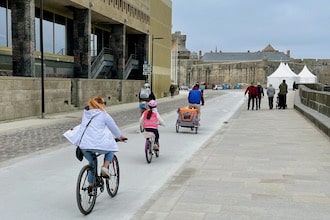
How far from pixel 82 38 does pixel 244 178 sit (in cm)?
2580

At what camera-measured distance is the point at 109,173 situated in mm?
6820

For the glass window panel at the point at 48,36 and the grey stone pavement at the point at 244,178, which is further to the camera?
the glass window panel at the point at 48,36

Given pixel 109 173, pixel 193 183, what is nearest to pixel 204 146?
pixel 193 183

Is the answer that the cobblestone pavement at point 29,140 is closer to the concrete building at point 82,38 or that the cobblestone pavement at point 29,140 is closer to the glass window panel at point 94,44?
the concrete building at point 82,38

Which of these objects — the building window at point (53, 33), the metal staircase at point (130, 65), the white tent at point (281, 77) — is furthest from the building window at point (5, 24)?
the white tent at point (281, 77)

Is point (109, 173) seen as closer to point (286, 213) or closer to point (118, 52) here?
point (286, 213)

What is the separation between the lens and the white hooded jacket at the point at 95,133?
6.21m

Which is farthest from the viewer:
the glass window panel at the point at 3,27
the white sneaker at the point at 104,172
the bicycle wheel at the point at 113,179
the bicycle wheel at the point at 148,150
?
the glass window panel at the point at 3,27

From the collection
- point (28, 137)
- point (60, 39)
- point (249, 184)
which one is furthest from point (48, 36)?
point (249, 184)

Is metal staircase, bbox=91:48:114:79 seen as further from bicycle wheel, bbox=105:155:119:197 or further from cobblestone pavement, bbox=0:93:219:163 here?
bicycle wheel, bbox=105:155:119:197

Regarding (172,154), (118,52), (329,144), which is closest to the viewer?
(172,154)

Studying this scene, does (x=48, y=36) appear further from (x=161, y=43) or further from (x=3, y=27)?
(x=161, y=43)

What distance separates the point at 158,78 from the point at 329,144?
43.1 m

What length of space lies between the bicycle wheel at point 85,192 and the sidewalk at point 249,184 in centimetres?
69
